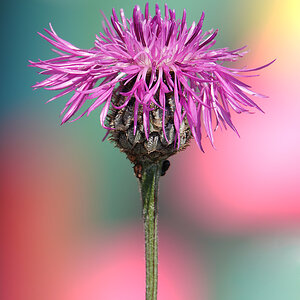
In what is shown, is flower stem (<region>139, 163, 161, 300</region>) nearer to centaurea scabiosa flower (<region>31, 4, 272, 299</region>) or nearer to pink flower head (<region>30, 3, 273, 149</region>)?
centaurea scabiosa flower (<region>31, 4, 272, 299</region>)

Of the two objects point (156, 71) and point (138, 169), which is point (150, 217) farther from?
point (156, 71)

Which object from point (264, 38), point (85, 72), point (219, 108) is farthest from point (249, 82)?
point (85, 72)

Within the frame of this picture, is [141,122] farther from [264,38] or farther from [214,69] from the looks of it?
[264,38]

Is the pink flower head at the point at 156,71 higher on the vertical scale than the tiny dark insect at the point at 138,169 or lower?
higher

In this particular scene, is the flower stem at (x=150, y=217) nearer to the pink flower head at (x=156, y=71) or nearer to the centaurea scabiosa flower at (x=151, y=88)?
the centaurea scabiosa flower at (x=151, y=88)

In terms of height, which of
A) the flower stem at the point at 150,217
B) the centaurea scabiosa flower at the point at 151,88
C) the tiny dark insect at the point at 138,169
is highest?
the centaurea scabiosa flower at the point at 151,88

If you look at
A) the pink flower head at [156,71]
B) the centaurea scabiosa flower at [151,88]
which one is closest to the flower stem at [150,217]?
the centaurea scabiosa flower at [151,88]

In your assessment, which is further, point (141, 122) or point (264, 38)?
point (264, 38)
